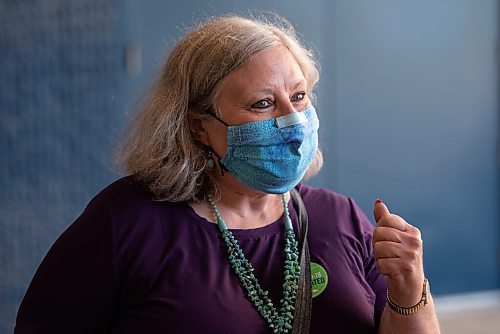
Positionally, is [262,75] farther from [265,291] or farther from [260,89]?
[265,291]

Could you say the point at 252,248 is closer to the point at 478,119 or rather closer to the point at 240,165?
the point at 240,165

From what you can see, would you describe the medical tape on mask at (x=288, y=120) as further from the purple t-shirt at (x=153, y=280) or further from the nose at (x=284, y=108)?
the purple t-shirt at (x=153, y=280)

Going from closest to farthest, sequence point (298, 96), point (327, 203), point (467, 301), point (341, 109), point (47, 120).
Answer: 1. point (298, 96)
2. point (327, 203)
3. point (47, 120)
4. point (341, 109)
5. point (467, 301)

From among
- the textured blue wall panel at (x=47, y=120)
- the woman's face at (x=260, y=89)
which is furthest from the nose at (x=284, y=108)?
the textured blue wall panel at (x=47, y=120)

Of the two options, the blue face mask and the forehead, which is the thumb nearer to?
the blue face mask

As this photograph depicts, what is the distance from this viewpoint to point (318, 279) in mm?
1800

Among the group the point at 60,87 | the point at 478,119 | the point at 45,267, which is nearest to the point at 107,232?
the point at 45,267

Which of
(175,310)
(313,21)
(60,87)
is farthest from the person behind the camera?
(313,21)

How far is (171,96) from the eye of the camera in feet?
6.12

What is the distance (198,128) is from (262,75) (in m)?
0.22

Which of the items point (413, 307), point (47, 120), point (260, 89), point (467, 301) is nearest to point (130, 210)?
point (260, 89)

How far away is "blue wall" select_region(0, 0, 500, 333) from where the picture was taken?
3.48m

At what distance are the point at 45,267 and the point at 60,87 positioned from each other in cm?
192

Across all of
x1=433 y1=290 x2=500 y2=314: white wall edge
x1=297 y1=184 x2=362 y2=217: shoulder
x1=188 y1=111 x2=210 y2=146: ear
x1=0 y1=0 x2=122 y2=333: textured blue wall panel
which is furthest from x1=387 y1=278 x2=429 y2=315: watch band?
x1=433 y1=290 x2=500 y2=314: white wall edge
